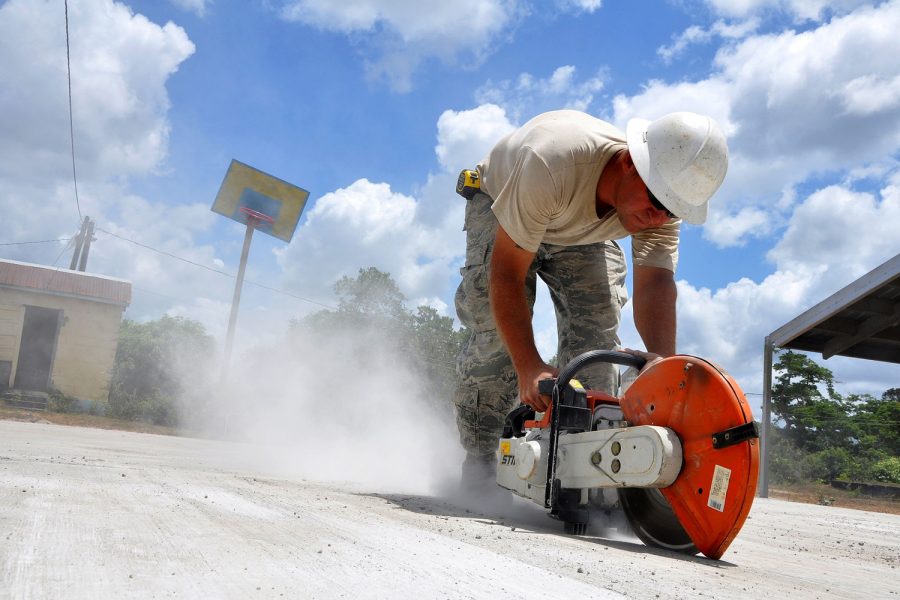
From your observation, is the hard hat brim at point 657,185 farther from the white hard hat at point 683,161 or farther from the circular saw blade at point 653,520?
the circular saw blade at point 653,520

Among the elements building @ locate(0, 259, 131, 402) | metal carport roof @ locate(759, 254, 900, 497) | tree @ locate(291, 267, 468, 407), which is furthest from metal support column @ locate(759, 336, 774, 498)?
building @ locate(0, 259, 131, 402)

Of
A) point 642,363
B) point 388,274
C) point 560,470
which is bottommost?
point 560,470

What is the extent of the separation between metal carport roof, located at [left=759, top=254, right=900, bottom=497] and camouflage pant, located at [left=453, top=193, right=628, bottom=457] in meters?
6.39

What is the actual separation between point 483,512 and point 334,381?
9.98m

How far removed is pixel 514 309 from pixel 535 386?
41cm

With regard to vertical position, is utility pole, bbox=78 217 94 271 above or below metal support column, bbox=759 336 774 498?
above

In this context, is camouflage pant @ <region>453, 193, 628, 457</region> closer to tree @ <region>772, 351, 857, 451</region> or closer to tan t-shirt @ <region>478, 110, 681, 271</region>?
tan t-shirt @ <region>478, 110, 681, 271</region>

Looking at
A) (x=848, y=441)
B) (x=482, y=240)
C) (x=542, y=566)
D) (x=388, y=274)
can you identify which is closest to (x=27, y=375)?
(x=388, y=274)

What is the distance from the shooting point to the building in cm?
1902

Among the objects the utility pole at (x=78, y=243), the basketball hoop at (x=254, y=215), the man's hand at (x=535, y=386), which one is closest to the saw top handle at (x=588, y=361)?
the man's hand at (x=535, y=386)

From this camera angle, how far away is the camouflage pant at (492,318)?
3.41m

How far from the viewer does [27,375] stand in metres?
19.6

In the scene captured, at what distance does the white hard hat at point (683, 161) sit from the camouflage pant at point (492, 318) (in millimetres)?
993

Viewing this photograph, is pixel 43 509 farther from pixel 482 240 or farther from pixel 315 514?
pixel 482 240
